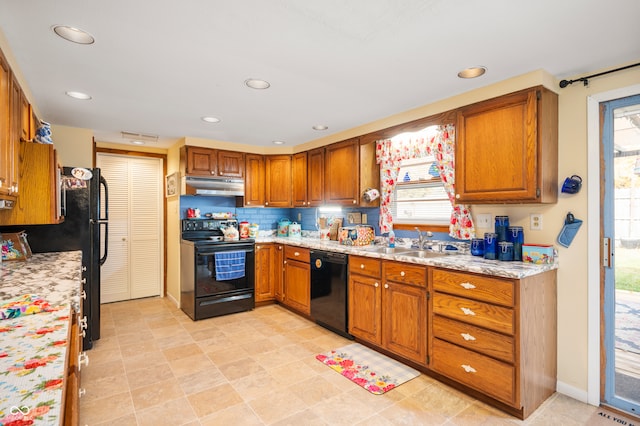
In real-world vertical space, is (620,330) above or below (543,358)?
above

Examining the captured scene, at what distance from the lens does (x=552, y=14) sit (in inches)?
66.0

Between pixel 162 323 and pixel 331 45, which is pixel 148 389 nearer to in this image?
pixel 162 323

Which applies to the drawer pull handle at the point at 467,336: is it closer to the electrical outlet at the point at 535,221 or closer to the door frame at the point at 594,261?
the door frame at the point at 594,261

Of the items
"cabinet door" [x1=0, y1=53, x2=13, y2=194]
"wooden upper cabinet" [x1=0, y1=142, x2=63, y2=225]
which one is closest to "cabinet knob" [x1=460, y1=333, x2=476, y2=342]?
"cabinet door" [x1=0, y1=53, x2=13, y2=194]

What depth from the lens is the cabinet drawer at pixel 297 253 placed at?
4.01m

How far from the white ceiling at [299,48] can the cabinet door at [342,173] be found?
816 millimetres

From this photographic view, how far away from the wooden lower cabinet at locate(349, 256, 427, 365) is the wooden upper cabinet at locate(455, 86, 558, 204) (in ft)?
2.66

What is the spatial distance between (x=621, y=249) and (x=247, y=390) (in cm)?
281

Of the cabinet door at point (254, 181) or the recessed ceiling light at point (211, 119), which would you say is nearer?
the recessed ceiling light at point (211, 119)

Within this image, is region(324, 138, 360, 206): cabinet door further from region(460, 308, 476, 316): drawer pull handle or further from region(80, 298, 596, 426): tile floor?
region(460, 308, 476, 316): drawer pull handle

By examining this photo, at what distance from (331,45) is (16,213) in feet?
7.73

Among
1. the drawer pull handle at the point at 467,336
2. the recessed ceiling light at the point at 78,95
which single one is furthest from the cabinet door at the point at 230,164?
the drawer pull handle at the point at 467,336

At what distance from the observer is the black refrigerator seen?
3.04m

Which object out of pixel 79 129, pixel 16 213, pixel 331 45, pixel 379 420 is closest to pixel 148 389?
pixel 16 213
